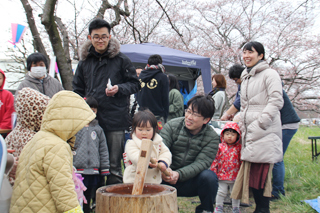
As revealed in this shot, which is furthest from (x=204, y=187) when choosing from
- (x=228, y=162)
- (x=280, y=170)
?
(x=280, y=170)

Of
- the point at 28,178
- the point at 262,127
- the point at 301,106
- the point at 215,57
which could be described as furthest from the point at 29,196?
the point at 301,106

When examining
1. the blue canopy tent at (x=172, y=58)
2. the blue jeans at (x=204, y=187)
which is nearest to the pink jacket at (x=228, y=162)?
the blue jeans at (x=204, y=187)

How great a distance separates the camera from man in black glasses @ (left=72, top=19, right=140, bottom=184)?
9.95ft

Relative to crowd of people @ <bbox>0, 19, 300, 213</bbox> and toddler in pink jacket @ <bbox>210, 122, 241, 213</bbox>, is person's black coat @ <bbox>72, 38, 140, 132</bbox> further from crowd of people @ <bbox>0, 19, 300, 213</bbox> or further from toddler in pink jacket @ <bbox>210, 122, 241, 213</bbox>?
toddler in pink jacket @ <bbox>210, 122, 241, 213</bbox>

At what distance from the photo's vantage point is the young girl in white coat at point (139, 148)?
246 centimetres

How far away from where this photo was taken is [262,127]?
9.75 ft

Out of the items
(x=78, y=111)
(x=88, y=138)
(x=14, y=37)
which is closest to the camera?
(x=78, y=111)

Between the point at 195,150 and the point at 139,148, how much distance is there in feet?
1.85

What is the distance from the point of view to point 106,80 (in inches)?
121

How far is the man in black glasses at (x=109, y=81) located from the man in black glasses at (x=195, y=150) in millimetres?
583

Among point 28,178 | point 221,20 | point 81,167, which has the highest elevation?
point 221,20

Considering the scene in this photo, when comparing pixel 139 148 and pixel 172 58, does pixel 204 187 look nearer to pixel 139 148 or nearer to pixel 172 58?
pixel 139 148

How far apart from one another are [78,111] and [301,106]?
1724 centimetres

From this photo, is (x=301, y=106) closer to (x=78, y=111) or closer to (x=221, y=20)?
(x=221, y=20)
